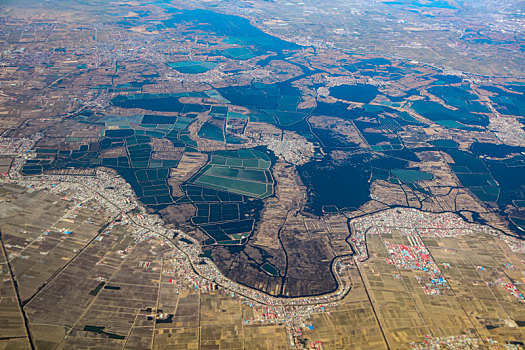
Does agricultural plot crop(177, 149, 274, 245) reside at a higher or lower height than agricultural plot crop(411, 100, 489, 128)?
lower

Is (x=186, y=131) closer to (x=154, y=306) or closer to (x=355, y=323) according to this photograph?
(x=154, y=306)

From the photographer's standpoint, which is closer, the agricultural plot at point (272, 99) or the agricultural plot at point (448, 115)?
the agricultural plot at point (272, 99)

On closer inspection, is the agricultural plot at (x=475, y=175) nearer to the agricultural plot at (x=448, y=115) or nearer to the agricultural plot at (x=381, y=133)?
the agricultural plot at (x=381, y=133)

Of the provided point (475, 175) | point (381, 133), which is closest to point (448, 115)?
point (381, 133)

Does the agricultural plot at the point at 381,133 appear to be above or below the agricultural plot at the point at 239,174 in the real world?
above

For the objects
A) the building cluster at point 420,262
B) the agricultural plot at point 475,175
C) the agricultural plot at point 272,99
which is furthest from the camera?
the agricultural plot at point 272,99

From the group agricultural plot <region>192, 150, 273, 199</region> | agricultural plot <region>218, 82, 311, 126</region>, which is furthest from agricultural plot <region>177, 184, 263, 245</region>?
agricultural plot <region>218, 82, 311, 126</region>

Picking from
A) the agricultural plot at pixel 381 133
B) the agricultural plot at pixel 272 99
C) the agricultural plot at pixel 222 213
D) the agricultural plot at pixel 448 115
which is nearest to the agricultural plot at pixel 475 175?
the agricultural plot at pixel 381 133

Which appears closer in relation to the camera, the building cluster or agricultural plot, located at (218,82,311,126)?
the building cluster

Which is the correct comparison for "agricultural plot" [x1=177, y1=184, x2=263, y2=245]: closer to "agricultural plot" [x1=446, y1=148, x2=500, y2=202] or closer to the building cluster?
the building cluster

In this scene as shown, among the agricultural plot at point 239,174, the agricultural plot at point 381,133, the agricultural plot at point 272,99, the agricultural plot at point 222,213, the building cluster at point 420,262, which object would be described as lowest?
the building cluster at point 420,262

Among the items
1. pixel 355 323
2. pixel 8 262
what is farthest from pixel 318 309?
pixel 8 262
